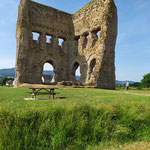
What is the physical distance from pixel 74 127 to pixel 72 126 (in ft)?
0.27

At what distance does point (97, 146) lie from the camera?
367 cm

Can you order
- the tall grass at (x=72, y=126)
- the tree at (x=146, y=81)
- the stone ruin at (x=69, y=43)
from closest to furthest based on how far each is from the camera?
the tall grass at (x=72, y=126) → the stone ruin at (x=69, y=43) → the tree at (x=146, y=81)

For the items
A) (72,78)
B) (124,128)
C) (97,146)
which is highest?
(72,78)

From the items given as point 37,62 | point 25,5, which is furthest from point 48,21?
point 37,62

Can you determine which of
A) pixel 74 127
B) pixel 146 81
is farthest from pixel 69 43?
pixel 146 81

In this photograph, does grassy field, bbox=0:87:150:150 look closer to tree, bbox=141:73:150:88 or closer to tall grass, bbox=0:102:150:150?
tall grass, bbox=0:102:150:150

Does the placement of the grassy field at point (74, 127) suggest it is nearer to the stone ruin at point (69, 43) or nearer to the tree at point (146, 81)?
the stone ruin at point (69, 43)

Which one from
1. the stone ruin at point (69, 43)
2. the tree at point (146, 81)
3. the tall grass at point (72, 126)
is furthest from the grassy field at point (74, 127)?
the tree at point (146, 81)

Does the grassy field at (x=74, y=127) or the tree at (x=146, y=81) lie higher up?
the tree at (x=146, y=81)

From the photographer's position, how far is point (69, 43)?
76.3 ft

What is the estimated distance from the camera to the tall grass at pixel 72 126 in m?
3.39

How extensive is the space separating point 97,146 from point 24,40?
18.3 m

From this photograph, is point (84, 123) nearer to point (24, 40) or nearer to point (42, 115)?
point (42, 115)

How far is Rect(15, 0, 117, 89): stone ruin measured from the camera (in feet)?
57.4
